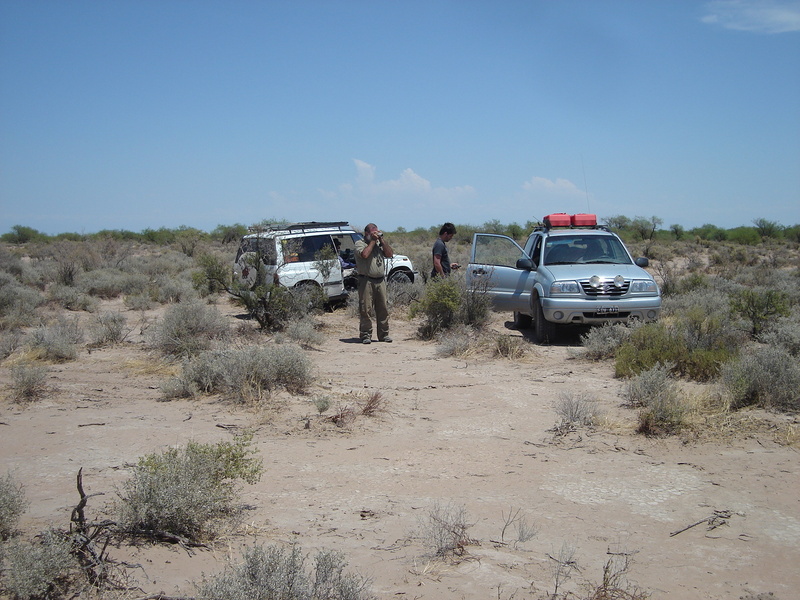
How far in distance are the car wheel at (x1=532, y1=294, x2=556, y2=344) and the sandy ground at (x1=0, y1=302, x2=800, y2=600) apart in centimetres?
224

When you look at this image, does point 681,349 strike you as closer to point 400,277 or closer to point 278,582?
point 278,582

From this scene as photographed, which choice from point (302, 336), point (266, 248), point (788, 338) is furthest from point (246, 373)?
point (788, 338)

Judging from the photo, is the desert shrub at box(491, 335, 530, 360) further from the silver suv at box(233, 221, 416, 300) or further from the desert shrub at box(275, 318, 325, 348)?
the silver suv at box(233, 221, 416, 300)

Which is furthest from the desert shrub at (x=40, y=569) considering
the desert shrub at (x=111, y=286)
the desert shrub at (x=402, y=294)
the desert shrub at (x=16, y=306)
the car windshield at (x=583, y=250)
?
the desert shrub at (x=111, y=286)

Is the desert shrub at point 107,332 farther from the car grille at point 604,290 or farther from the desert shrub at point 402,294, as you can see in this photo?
the car grille at point 604,290

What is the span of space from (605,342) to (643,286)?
1.74m

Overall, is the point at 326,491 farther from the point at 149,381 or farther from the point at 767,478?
the point at 149,381

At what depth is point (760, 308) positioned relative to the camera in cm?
1080

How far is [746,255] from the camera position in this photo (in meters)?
30.2

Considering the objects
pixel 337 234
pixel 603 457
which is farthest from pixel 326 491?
pixel 337 234

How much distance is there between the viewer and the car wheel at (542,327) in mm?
11039

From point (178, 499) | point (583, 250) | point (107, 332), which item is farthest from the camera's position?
point (583, 250)

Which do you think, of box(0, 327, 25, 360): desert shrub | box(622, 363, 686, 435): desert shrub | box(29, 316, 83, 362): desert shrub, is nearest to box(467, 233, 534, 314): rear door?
box(622, 363, 686, 435): desert shrub

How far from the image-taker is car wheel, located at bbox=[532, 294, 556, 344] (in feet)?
36.2
